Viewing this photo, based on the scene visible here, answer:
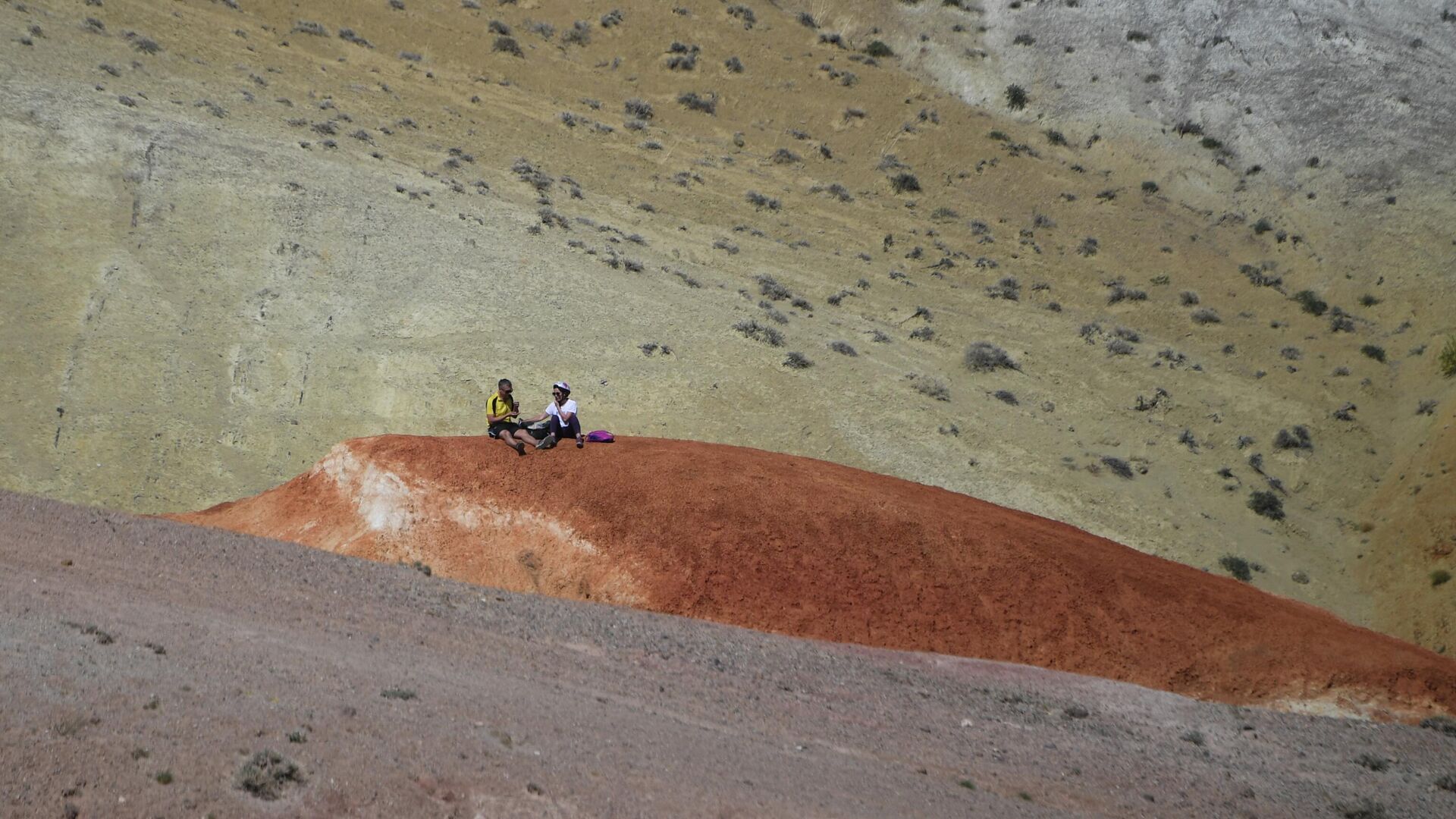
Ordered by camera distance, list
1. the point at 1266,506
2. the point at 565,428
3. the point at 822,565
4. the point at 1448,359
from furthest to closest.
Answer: the point at 1448,359
the point at 1266,506
the point at 565,428
the point at 822,565

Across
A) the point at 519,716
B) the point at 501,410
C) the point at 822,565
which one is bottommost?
the point at 822,565

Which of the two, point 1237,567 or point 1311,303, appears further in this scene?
point 1311,303

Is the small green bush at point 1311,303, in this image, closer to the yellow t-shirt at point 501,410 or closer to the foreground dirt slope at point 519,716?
the foreground dirt slope at point 519,716

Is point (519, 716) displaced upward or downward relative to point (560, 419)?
upward

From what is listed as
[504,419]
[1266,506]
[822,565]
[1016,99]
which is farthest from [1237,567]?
[1016,99]

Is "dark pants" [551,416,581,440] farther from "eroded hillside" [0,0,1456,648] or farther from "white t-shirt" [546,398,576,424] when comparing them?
"eroded hillside" [0,0,1456,648]

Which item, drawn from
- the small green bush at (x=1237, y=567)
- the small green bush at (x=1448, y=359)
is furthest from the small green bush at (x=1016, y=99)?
the small green bush at (x=1237, y=567)

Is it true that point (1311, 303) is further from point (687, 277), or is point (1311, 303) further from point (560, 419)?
point (560, 419)

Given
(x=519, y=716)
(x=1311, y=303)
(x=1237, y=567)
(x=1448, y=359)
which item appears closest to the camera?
(x=519, y=716)
